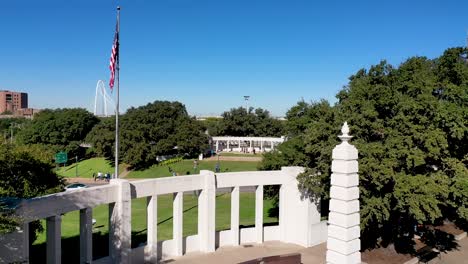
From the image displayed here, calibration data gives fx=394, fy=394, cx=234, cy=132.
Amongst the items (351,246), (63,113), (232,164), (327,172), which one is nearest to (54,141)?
(63,113)

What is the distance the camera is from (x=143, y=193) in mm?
19812

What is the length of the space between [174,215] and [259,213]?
5.50 m

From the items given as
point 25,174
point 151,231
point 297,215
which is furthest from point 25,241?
point 297,215

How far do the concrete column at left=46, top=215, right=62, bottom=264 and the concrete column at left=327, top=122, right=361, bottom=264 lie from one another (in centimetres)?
1087

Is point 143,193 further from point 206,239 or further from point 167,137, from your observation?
point 167,137

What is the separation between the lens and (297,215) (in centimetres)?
2419

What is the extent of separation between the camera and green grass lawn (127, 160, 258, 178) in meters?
54.4

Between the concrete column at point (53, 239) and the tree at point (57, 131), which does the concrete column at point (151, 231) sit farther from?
the tree at point (57, 131)

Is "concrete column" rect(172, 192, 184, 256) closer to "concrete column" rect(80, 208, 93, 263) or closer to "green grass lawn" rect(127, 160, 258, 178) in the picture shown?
"concrete column" rect(80, 208, 93, 263)

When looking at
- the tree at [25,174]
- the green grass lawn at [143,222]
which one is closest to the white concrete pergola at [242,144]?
the green grass lawn at [143,222]

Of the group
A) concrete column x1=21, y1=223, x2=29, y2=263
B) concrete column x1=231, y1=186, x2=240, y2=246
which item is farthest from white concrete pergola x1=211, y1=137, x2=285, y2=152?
concrete column x1=21, y1=223, x2=29, y2=263

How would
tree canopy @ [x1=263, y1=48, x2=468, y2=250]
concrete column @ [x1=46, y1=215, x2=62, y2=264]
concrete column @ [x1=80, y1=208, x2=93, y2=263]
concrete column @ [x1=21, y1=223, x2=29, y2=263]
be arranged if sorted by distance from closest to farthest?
concrete column @ [x1=21, y1=223, x2=29, y2=263], concrete column @ [x1=46, y1=215, x2=62, y2=264], concrete column @ [x1=80, y1=208, x2=93, y2=263], tree canopy @ [x1=263, y1=48, x2=468, y2=250]

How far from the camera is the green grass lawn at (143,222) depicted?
2412 cm

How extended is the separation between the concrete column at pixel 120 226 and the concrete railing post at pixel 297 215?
32.4ft
